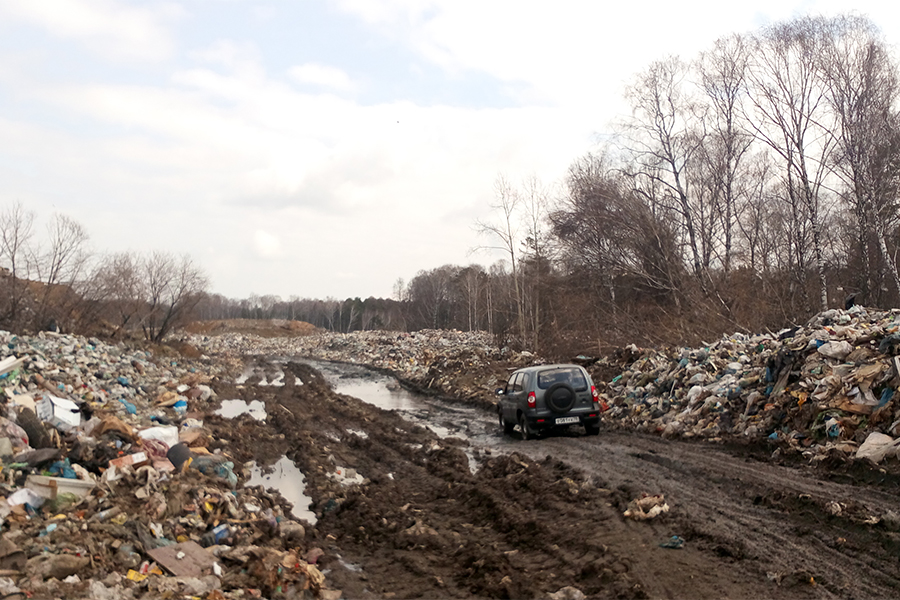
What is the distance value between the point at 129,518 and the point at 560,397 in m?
8.55

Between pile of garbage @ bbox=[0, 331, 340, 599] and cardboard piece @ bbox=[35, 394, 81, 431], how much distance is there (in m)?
0.03

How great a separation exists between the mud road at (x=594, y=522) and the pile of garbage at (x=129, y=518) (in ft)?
2.59

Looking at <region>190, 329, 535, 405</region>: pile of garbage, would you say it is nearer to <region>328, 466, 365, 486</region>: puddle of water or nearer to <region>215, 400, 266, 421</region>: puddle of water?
<region>215, 400, 266, 421</region>: puddle of water

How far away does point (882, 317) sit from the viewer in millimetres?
12828

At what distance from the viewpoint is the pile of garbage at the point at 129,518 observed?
548cm

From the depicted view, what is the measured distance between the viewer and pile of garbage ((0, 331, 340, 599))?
18.0 feet

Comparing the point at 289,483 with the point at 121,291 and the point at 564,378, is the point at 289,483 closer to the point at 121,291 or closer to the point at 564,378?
the point at 564,378

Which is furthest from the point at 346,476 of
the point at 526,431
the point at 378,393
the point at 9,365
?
the point at 378,393

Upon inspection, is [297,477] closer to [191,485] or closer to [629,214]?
[191,485]

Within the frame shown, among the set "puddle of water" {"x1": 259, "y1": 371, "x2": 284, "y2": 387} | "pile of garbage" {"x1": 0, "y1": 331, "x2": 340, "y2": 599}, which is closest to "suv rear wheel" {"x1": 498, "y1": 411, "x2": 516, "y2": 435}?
"pile of garbage" {"x1": 0, "y1": 331, "x2": 340, "y2": 599}

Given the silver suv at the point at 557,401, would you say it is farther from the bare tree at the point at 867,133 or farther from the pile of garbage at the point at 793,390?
the bare tree at the point at 867,133

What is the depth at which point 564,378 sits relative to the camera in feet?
43.8

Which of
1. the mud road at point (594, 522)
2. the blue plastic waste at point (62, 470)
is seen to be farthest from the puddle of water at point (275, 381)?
the blue plastic waste at point (62, 470)

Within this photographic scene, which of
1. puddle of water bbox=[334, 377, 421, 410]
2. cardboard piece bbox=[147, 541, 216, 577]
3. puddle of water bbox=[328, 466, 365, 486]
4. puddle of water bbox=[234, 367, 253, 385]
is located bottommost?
puddle of water bbox=[334, 377, 421, 410]
